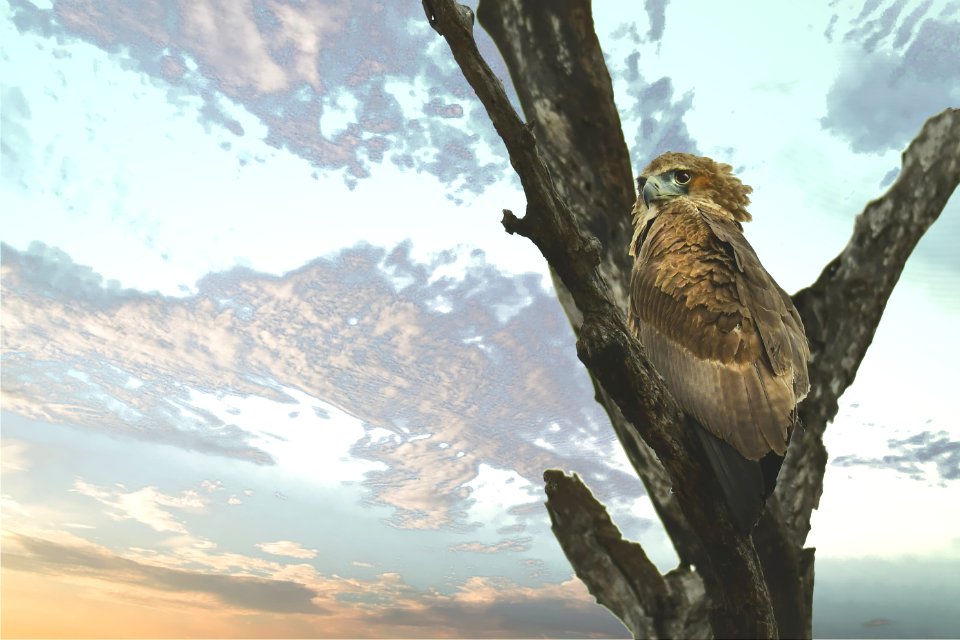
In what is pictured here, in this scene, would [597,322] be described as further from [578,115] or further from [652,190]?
[578,115]

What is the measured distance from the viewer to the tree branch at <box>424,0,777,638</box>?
10.1 ft

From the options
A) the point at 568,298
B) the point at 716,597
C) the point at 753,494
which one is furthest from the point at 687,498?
the point at 568,298

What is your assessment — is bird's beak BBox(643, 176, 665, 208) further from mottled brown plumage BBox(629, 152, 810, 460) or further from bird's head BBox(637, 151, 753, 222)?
mottled brown plumage BBox(629, 152, 810, 460)

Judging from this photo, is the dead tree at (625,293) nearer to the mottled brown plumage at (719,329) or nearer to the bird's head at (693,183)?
the bird's head at (693,183)

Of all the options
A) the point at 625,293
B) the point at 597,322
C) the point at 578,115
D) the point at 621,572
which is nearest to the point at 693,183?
the point at 625,293

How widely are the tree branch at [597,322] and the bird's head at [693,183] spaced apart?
1.76 m

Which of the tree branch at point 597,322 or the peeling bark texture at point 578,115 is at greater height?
the peeling bark texture at point 578,115

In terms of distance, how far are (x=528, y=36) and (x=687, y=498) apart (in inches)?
171

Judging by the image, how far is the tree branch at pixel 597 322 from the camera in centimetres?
308

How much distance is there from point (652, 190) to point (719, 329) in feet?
4.72

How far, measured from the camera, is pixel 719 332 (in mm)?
3812

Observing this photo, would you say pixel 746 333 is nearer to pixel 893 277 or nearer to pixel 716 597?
pixel 716 597

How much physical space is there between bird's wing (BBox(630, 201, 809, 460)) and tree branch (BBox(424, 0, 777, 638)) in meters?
0.27

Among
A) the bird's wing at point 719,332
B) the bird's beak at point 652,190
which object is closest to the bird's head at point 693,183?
the bird's beak at point 652,190
